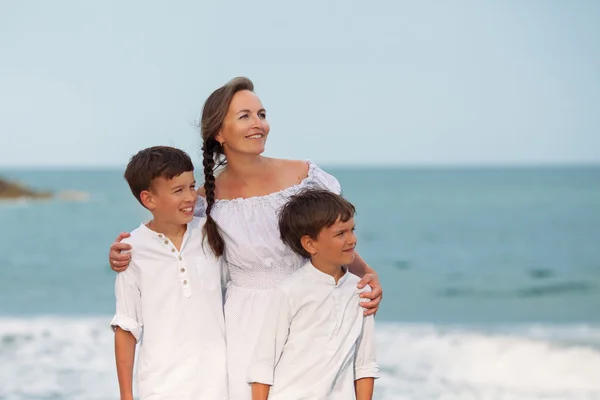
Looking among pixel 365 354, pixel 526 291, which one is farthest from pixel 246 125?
pixel 526 291

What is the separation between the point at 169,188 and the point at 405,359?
219 inches

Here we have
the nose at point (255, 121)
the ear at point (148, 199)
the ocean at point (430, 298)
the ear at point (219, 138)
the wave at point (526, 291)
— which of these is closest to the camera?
the ear at point (148, 199)

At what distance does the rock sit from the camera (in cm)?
3619

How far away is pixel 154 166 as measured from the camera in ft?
9.68

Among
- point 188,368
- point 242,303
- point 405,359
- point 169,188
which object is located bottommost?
point 188,368

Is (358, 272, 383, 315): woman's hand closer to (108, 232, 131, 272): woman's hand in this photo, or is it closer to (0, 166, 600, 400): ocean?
(108, 232, 131, 272): woman's hand

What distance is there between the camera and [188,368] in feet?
9.44

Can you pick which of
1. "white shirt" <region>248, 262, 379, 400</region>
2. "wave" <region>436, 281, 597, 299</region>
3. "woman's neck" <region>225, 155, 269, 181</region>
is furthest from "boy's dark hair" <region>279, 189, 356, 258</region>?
"wave" <region>436, 281, 597, 299</region>

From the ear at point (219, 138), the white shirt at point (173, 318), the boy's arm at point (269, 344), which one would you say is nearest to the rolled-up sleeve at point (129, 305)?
the white shirt at point (173, 318)

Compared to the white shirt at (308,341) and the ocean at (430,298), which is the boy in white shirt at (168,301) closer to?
the white shirt at (308,341)

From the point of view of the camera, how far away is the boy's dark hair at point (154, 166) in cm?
295

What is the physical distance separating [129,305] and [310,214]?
2.13 ft

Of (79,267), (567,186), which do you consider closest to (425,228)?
(79,267)

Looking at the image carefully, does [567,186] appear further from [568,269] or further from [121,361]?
[121,361]
